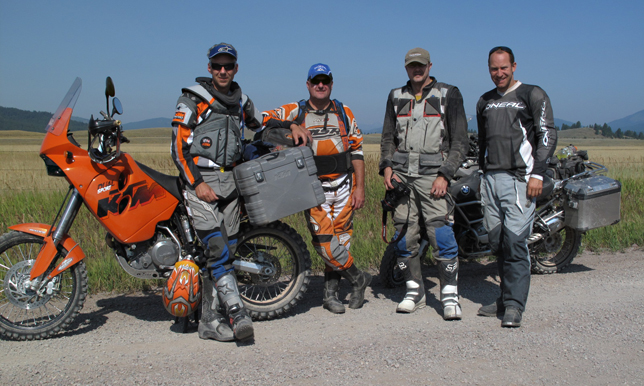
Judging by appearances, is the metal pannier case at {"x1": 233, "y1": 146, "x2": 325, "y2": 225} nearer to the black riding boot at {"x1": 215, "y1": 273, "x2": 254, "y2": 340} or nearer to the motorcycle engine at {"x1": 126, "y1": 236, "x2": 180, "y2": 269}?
the black riding boot at {"x1": 215, "y1": 273, "x2": 254, "y2": 340}

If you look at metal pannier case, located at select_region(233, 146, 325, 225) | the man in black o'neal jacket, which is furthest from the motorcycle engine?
the man in black o'neal jacket

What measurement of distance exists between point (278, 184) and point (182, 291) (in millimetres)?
1074

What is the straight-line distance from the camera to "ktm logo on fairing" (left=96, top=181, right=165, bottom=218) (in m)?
3.62

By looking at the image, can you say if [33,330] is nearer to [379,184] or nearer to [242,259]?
[242,259]

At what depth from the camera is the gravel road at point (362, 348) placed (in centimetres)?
283

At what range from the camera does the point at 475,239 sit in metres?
4.91

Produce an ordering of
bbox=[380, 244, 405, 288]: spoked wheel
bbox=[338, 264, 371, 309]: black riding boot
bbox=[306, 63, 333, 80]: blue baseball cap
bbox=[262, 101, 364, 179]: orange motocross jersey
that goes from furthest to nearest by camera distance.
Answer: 1. bbox=[380, 244, 405, 288]: spoked wheel
2. bbox=[338, 264, 371, 309]: black riding boot
3. bbox=[262, 101, 364, 179]: orange motocross jersey
4. bbox=[306, 63, 333, 80]: blue baseball cap

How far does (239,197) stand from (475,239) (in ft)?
8.31

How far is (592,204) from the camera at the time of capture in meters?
4.89

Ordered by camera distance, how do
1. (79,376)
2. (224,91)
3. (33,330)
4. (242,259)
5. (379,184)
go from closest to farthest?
(79,376), (33,330), (224,91), (242,259), (379,184)

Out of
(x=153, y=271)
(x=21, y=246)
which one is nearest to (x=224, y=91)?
(x=153, y=271)

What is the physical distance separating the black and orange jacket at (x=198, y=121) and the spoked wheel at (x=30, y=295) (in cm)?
117

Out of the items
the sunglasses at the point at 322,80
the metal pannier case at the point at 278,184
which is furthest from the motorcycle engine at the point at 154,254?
the sunglasses at the point at 322,80

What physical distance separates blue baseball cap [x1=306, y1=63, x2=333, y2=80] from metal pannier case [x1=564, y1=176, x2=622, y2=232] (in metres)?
2.92
